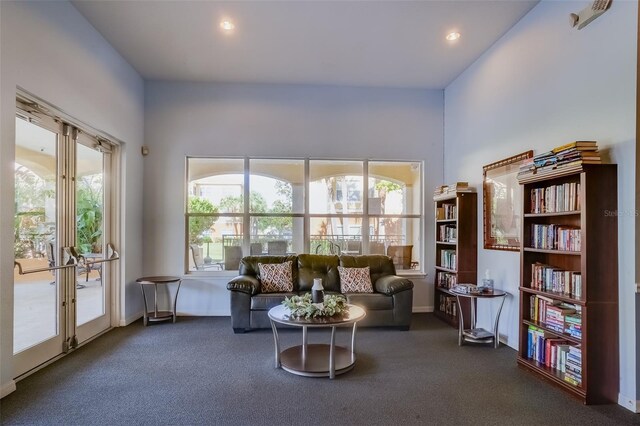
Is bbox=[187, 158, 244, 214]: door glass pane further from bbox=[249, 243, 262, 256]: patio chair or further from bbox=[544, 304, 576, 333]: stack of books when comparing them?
bbox=[544, 304, 576, 333]: stack of books

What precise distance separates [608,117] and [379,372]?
115 inches

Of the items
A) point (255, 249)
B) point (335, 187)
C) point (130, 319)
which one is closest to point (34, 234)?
point (130, 319)

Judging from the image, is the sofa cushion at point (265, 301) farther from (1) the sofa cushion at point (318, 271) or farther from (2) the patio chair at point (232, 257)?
(2) the patio chair at point (232, 257)

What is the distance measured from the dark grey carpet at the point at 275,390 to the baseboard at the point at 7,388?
0.18 ft

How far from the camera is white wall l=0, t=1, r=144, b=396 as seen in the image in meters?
2.81

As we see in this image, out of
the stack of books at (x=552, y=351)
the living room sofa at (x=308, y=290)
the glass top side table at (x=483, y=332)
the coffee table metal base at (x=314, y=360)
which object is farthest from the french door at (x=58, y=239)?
the stack of books at (x=552, y=351)

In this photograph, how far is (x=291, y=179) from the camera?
18.9 feet

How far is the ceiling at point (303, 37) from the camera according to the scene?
3672mm

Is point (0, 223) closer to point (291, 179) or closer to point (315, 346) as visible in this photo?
point (315, 346)

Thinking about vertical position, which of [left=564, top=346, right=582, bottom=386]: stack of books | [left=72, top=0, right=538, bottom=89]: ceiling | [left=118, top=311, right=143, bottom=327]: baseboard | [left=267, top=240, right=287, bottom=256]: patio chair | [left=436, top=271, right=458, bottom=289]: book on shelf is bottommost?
[left=118, top=311, right=143, bottom=327]: baseboard

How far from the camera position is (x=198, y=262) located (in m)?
5.60

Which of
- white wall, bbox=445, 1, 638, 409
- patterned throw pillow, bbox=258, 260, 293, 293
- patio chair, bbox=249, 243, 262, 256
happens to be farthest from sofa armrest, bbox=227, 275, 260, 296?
white wall, bbox=445, 1, 638, 409

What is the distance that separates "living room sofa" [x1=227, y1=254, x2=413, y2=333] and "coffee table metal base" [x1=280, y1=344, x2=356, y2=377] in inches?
34.9

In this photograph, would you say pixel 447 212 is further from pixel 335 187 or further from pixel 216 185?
pixel 216 185
